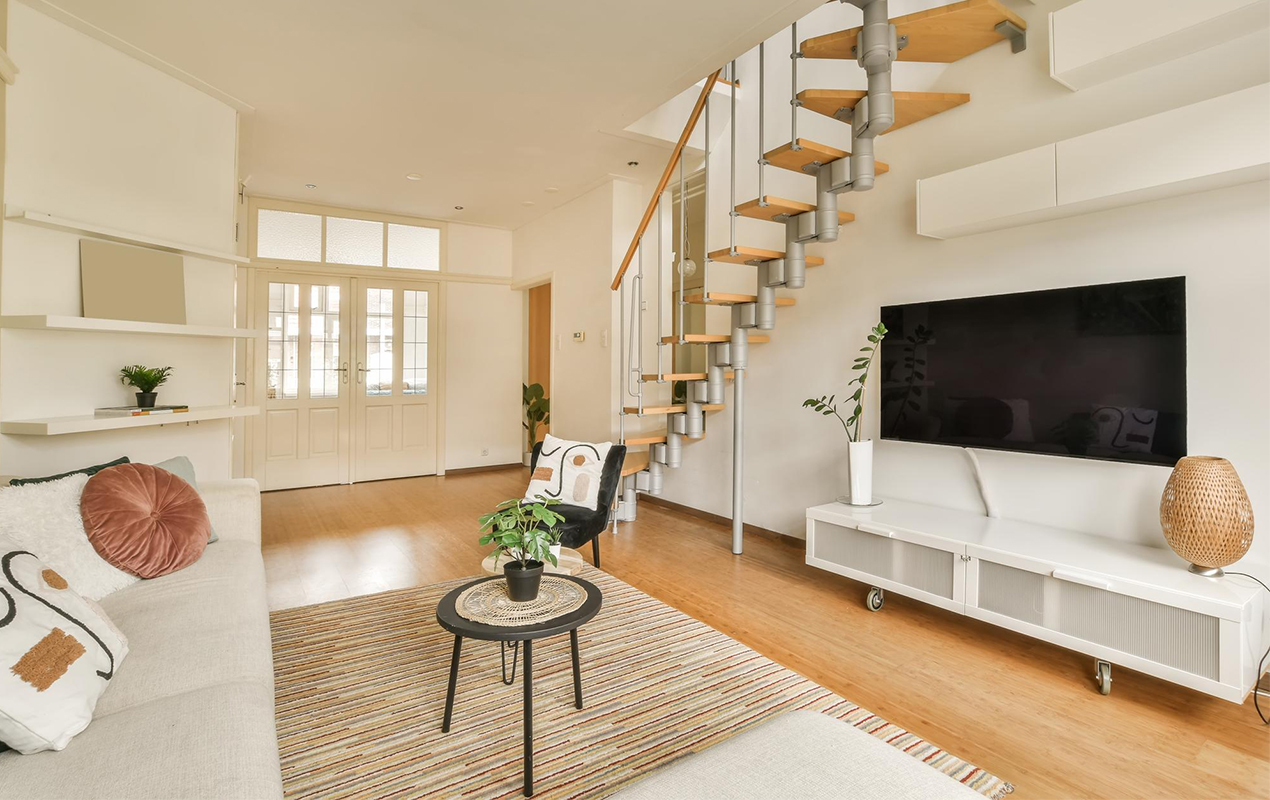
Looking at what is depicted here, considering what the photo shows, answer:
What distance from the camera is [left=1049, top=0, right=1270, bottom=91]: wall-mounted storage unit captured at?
1.97 meters

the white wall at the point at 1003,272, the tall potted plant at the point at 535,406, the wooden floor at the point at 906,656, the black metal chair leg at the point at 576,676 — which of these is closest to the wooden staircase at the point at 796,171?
the white wall at the point at 1003,272

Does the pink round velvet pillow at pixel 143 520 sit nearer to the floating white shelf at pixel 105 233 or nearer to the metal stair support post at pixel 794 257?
the floating white shelf at pixel 105 233

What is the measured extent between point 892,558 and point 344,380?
17.1 feet

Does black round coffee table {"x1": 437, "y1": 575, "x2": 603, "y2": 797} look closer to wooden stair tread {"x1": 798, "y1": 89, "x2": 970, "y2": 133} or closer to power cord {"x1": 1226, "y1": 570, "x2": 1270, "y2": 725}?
power cord {"x1": 1226, "y1": 570, "x2": 1270, "y2": 725}

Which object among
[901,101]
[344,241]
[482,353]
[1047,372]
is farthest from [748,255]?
[344,241]

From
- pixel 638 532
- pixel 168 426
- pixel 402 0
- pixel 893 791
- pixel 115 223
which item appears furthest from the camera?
pixel 638 532

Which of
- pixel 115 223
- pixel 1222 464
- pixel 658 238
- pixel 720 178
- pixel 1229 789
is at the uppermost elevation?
pixel 720 178

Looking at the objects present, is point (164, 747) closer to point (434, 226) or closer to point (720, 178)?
point (720, 178)

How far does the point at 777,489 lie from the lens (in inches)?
156

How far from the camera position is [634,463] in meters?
4.55

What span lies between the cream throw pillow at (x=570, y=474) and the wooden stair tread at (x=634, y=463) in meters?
0.43

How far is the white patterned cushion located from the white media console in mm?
2844

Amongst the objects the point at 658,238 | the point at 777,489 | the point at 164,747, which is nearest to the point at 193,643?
the point at 164,747

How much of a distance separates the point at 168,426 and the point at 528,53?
2.82 metres
